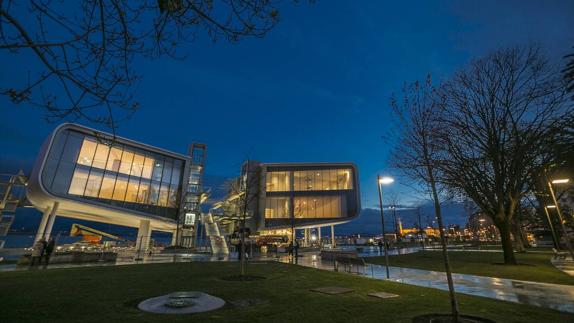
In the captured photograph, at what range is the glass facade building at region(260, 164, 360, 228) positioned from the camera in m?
54.1

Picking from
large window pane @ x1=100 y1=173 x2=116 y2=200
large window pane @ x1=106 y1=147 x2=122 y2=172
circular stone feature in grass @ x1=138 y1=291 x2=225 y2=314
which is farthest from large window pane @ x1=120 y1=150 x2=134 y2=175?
circular stone feature in grass @ x1=138 y1=291 x2=225 y2=314

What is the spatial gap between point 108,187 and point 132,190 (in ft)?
10.2

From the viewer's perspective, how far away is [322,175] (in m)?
56.8

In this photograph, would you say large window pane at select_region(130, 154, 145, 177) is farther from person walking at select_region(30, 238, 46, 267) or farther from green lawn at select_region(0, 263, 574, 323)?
green lawn at select_region(0, 263, 574, 323)

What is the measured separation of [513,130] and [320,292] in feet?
60.4

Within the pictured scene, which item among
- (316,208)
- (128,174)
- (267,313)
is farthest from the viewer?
(316,208)

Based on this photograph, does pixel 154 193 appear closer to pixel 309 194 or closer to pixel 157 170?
pixel 157 170

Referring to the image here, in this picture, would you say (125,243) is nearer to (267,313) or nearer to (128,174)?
(128,174)

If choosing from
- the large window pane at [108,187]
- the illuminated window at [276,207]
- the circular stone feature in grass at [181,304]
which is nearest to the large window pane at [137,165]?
the large window pane at [108,187]

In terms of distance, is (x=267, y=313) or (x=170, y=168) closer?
(x=267, y=313)

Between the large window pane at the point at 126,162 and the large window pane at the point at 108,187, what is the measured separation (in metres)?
1.60

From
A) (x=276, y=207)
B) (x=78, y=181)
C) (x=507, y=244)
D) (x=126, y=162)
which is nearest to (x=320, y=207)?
(x=276, y=207)

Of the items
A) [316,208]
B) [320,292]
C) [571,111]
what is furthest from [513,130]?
[316,208]

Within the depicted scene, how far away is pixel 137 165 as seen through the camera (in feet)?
131
